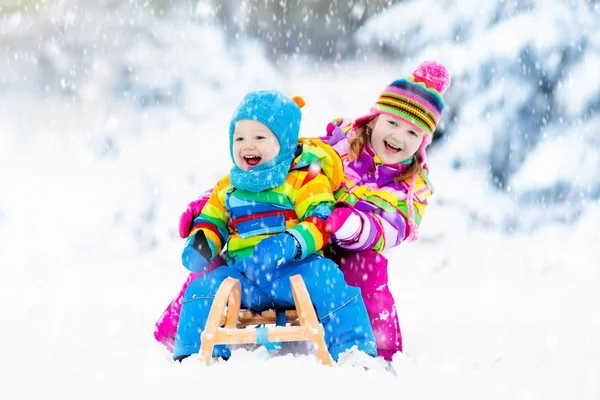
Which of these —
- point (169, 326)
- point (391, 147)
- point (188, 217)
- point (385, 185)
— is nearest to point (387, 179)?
point (385, 185)

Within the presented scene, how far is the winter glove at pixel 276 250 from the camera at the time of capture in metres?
2.41

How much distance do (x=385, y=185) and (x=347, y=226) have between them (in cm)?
55

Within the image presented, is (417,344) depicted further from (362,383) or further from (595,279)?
(595,279)

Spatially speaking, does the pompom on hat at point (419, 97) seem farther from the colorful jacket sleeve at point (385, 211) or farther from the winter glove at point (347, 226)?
the winter glove at point (347, 226)

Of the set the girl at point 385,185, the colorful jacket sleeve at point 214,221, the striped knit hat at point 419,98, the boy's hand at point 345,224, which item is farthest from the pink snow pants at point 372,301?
the striped knit hat at point 419,98

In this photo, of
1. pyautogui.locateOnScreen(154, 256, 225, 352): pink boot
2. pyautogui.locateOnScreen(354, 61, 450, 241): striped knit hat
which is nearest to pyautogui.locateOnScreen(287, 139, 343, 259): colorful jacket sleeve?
pyautogui.locateOnScreen(354, 61, 450, 241): striped knit hat

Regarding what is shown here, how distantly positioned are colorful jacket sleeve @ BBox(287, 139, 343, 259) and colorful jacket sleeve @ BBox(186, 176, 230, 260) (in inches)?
12.8

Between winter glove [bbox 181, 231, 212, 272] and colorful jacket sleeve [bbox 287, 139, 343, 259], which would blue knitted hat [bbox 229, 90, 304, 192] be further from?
winter glove [bbox 181, 231, 212, 272]

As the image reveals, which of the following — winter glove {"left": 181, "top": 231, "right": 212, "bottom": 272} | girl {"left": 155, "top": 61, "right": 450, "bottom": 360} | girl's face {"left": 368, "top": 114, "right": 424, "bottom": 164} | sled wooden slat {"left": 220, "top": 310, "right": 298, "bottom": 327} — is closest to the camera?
winter glove {"left": 181, "top": 231, "right": 212, "bottom": 272}

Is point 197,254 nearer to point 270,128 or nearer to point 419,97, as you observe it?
point 270,128

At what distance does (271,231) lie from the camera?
2.64 metres

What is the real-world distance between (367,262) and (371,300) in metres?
0.16

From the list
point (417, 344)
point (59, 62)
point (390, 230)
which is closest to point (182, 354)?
point (390, 230)

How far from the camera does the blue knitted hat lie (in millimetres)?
2643
